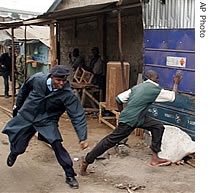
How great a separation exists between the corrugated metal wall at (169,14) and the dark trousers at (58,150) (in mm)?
2818

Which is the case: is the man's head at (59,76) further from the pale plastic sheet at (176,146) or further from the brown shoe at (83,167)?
the pale plastic sheet at (176,146)

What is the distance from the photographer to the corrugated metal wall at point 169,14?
251 inches

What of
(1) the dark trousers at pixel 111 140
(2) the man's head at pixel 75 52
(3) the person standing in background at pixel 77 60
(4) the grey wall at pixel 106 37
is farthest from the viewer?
(2) the man's head at pixel 75 52

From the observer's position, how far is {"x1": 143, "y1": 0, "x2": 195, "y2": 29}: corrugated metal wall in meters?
6.37

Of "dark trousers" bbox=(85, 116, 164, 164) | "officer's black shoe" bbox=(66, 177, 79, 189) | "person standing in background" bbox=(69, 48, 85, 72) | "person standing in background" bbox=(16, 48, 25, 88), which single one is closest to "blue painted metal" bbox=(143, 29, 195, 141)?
"dark trousers" bbox=(85, 116, 164, 164)

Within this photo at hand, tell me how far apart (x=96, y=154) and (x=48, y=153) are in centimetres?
159

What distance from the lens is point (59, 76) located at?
4.82m

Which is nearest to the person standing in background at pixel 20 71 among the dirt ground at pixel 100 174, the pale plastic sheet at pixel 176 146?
the dirt ground at pixel 100 174

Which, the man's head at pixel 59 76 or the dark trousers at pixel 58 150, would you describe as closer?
the man's head at pixel 59 76

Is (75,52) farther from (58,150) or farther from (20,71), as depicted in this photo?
(58,150)

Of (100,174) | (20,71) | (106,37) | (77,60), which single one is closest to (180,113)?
(100,174)

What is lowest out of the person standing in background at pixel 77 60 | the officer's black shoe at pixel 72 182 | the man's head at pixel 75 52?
the officer's black shoe at pixel 72 182

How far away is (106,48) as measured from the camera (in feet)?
37.9

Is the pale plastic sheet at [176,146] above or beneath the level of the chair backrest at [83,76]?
beneath
